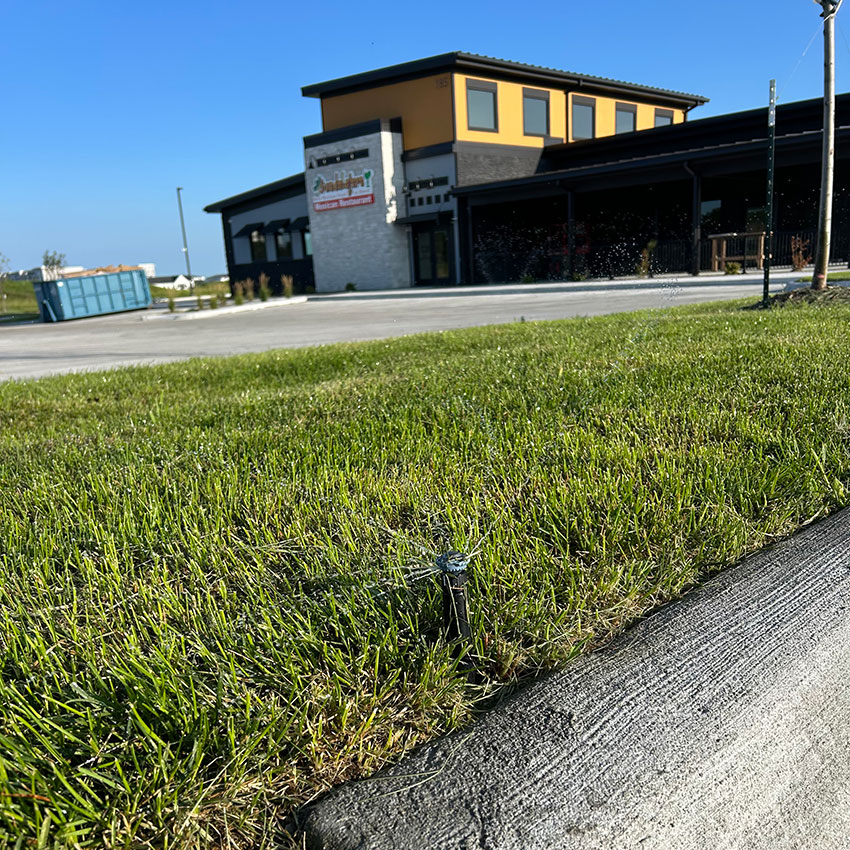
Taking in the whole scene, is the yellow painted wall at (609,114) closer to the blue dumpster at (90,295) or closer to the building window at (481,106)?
the building window at (481,106)

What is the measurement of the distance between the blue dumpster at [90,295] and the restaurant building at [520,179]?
947 centimetres

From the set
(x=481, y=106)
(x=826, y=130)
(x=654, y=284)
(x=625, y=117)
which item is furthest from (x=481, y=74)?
(x=826, y=130)

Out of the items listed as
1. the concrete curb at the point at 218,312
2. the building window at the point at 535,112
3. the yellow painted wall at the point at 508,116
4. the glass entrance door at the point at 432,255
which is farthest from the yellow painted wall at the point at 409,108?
the concrete curb at the point at 218,312

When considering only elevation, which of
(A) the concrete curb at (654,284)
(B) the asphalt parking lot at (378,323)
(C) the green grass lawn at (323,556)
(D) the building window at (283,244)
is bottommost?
(C) the green grass lawn at (323,556)

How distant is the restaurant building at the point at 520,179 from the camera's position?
2345 cm

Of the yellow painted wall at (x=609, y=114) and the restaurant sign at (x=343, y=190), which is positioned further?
the yellow painted wall at (x=609, y=114)

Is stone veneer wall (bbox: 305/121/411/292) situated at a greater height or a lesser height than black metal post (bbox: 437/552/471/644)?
greater

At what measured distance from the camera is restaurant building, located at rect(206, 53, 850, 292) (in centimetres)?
2345

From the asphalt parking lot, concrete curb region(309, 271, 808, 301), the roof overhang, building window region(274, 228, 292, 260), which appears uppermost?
the roof overhang

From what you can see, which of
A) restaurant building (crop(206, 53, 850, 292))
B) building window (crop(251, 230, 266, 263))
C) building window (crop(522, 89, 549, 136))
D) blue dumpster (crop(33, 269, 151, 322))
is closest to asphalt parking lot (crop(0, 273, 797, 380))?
restaurant building (crop(206, 53, 850, 292))

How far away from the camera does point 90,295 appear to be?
33156 mm

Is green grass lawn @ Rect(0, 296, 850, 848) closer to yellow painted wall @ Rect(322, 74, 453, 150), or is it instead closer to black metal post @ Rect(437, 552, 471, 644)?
black metal post @ Rect(437, 552, 471, 644)

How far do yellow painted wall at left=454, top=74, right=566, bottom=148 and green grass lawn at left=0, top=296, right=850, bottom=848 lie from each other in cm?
2549

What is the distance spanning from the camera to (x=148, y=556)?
2375 mm
